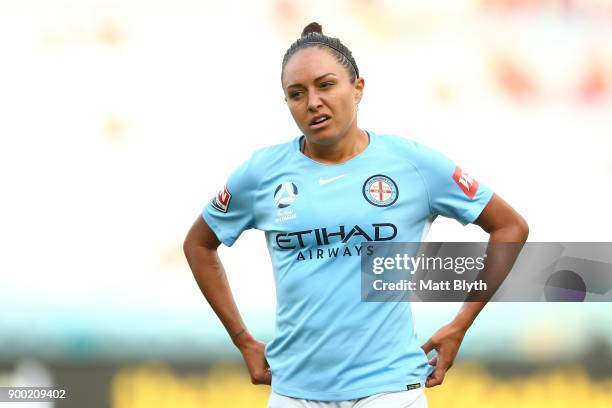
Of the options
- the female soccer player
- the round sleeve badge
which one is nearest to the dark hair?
the female soccer player

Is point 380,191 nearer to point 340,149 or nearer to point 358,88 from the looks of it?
point 340,149

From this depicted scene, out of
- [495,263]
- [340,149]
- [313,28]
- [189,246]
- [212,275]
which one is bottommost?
[495,263]

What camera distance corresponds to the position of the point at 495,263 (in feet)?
9.84

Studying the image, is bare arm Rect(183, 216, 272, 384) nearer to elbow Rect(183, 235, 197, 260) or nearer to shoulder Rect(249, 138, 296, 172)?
elbow Rect(183, 235, 197, 260)

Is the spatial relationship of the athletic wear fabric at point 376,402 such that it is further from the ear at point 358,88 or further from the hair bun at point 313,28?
the hair bun at point 313,28

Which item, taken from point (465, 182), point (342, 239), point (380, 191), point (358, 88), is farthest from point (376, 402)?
point (358, 88)

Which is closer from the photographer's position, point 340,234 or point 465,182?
point 340,234

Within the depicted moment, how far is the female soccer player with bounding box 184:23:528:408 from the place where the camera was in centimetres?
267

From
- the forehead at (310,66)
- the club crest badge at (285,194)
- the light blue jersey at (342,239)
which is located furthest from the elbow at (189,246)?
the forehead at (310,66)

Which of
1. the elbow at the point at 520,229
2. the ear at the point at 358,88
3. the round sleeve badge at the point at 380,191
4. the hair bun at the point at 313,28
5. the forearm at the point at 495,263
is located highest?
the hair bun at the point at 313,28

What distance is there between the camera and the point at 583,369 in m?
4.77

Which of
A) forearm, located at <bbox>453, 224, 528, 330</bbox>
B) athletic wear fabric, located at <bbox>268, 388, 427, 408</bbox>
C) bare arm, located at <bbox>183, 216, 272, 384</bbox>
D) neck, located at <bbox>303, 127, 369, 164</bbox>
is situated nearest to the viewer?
athletic wear fabric, located at <bbox>268, 388, 427, 408</bbox>

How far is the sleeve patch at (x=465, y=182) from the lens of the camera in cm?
288

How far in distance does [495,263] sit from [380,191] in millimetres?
484
